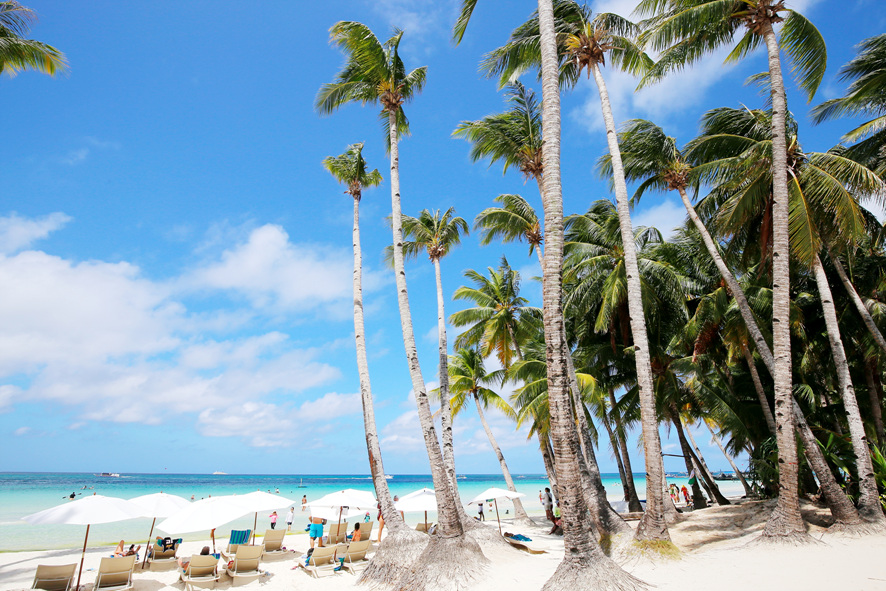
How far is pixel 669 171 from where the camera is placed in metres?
14.9

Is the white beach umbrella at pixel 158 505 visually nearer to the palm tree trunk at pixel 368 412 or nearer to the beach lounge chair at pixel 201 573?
the beach lounge chair at pixel 201 573

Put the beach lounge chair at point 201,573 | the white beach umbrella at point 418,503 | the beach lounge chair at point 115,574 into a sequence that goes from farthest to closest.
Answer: the white beach umbrella at point 418,503
the beach lounge chair at point 201,573
the beach lounge chair at point 115,574

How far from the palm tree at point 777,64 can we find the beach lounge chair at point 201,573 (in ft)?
41.3

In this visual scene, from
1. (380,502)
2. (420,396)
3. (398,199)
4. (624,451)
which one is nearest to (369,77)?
(398,199)

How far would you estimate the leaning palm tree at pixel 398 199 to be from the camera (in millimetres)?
9430

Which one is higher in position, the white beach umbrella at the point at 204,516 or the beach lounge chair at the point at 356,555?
the white beach umbrella at the point at 204,516

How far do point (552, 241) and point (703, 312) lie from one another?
12483mm

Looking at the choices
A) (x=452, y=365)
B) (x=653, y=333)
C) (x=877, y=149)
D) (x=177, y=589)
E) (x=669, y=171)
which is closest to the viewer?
(x=177, y=589)

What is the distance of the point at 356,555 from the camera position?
12.5 meters

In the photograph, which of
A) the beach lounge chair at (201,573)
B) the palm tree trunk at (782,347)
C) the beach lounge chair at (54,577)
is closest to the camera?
the beach lounge chair at (54,577)

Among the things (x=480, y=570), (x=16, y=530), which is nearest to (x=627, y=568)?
(x=480, y=570)

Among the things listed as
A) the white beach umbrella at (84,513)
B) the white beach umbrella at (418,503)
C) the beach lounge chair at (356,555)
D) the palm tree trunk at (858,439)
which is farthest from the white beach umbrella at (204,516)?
the palm tree trunk at (858,439)

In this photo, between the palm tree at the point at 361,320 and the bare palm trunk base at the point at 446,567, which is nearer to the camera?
the bare palm trunk base at the point at 446,567

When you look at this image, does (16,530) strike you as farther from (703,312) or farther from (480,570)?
(703,312)
